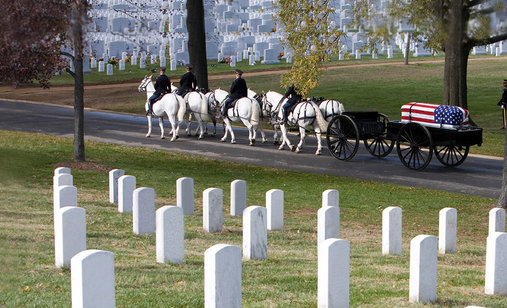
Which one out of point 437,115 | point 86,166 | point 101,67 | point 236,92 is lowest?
point 86,166

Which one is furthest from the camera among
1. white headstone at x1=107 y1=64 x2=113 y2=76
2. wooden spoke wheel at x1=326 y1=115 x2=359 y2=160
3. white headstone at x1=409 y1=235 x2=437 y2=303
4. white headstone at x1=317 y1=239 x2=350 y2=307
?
white headstone at x1=107 y1=64 x2=113 y2=76

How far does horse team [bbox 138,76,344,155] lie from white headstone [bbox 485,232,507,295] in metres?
14.4

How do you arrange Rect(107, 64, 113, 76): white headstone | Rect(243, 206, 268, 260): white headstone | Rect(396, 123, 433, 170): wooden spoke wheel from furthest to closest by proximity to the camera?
Rect(107, 64, 113, 76): white headstone < Rect(396, 123, 433, 170): wooden spoke wheel < Rect(243, 206, 268, 260): white headstone

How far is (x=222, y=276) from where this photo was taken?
17.3 ft

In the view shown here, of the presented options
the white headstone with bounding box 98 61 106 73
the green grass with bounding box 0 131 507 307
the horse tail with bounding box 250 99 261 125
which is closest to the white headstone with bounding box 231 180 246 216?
the green grass with bounding box 0 131 507 307

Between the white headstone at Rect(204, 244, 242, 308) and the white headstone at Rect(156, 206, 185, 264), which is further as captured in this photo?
the white headstone at Rect(156, 206, 185, 264)

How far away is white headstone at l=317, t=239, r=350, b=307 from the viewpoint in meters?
5.84

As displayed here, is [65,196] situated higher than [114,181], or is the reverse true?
[65,196]

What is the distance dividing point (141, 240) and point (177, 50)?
4289cm

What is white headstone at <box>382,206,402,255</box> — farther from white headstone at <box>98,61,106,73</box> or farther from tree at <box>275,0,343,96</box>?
white headstone at <box>98,61,106,73</box>

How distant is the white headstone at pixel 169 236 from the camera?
25.5 ft

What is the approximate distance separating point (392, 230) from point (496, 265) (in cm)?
238

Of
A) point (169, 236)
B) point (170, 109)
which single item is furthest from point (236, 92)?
point (169, 236)

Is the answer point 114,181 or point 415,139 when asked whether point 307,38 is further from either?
point 114,181
